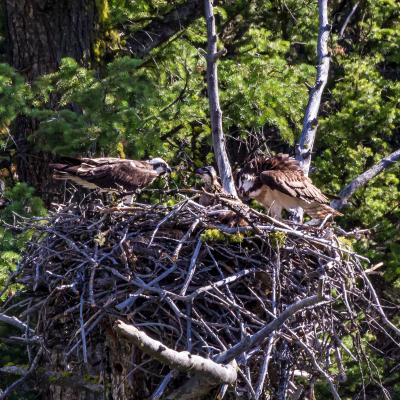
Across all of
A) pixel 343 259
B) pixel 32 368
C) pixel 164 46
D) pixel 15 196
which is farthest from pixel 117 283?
pixel 164 46

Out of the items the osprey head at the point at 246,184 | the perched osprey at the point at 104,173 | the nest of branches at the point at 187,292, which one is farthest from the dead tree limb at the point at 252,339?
the osprey head at the point at 246,184

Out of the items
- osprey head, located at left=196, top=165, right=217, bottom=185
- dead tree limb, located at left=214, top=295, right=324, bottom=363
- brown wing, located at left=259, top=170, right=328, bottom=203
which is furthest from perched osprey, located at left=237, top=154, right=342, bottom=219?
dead tree limb, located at left=214, top=295, right=324, bottom=363

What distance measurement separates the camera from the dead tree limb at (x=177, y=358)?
5020mm

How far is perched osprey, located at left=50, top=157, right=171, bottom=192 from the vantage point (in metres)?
8.70

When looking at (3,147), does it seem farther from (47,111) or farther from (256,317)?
(256,317)

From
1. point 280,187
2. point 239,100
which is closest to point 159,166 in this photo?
point 280,187

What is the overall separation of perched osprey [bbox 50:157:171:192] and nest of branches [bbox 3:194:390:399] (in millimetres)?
1173

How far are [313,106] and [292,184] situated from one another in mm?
1151

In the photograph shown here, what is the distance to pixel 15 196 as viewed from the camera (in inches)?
377

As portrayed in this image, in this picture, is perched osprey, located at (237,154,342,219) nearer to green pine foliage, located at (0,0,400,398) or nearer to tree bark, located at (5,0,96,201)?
green pine foliage, located at (0,0,400,398)

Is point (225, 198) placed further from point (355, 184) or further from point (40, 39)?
point (40, 39)

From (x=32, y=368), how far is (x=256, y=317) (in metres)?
1.63

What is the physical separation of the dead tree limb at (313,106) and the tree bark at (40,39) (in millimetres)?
2613

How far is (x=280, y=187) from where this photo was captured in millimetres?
8492
